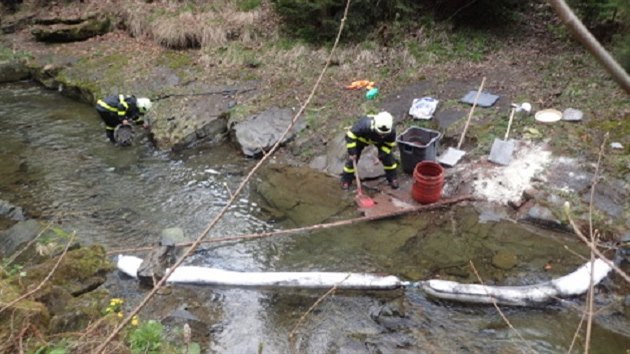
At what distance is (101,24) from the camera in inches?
572

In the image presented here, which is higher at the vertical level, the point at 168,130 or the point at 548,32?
the point at 548,32

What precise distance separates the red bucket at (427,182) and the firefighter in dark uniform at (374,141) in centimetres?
48

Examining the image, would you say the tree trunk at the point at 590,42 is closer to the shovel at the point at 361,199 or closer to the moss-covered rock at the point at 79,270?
the moss-covered rock at the point at 79,270

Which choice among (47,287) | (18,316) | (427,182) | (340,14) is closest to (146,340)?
(18,316)

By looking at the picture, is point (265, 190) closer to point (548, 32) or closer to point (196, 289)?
point (196, 289)

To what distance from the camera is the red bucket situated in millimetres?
7330

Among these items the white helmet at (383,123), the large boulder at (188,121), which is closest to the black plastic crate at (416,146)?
the white helmet at (383,123)

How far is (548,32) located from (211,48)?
7981 millimetres

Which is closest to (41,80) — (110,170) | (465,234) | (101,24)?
(101,24)

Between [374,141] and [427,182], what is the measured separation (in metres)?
1.15

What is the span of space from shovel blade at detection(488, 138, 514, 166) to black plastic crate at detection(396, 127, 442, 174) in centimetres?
88

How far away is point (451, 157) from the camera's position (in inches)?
326

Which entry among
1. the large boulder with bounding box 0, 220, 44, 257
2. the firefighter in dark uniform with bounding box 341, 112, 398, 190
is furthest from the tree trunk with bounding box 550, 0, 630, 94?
the large boulder with bounding box 0, 220, 44, 257

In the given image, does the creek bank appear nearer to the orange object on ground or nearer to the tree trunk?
the tree trunk
